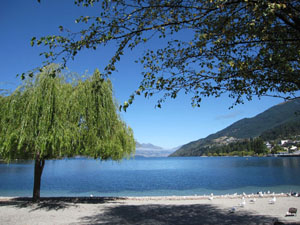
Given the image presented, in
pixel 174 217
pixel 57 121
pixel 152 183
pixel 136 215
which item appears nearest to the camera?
pixel 174 217

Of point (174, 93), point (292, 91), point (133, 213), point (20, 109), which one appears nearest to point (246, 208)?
point (133, 213)

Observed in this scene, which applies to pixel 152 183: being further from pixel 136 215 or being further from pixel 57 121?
pixel 57 121

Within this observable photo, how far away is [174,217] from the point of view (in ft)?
36.3

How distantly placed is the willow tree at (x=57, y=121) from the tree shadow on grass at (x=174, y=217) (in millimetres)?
3407

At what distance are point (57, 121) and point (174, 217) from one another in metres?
7.32

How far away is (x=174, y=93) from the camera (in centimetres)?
712

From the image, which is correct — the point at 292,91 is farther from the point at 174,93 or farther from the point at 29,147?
the point at 29,147

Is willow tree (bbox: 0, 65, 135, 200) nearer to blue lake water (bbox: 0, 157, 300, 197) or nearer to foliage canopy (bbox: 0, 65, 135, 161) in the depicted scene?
foliage canopy (bbox: 0, 65, 135, 161)

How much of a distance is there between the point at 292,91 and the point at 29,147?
12106mm

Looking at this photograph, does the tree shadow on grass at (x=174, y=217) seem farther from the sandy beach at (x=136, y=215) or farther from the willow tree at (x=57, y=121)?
the willow tree at (x=57, y=121)

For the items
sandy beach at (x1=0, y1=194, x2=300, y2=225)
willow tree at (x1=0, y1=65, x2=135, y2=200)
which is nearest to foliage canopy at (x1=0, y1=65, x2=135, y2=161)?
willow tree at (x1=0, y1=65, x2=135, y2=200)

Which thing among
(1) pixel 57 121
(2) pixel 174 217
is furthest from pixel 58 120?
(2) pixel 174 217

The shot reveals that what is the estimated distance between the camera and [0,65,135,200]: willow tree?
1188cm

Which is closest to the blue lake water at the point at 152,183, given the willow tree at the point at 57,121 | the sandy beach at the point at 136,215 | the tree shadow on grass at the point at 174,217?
the willow tree at the point at 57,121
